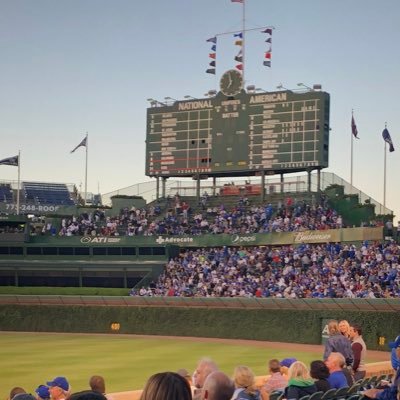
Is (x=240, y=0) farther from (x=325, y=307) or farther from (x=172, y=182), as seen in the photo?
(x=325, y=307)

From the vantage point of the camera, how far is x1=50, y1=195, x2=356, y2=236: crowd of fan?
1831 inches

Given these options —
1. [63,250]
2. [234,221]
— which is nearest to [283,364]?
[234,221]

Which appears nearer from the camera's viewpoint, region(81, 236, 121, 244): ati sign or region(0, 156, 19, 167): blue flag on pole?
region(81, 236, 121, 244): ati sign

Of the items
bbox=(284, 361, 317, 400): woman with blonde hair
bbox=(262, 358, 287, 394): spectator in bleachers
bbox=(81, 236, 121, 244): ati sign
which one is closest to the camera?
bbox=(284, 361, 317, 400): woman with blonde hair

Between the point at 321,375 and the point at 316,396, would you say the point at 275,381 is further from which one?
the point at 316,396

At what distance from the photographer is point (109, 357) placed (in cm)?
3019

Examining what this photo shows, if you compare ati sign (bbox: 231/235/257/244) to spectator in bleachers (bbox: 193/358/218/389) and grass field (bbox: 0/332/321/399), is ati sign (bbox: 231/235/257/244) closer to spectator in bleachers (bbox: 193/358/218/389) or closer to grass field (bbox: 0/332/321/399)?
grass field (bbox: 0/332/321/399)

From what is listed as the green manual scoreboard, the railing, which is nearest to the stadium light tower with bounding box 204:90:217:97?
the green manual scoreboard

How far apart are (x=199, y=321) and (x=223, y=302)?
1.69 meters

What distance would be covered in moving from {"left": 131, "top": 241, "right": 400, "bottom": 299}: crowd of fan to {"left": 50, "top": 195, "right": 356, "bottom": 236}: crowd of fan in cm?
166

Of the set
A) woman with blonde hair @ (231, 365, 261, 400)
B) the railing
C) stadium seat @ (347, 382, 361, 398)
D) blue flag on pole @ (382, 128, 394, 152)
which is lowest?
the railing

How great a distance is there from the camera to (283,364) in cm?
1090

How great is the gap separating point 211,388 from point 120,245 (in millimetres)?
46790

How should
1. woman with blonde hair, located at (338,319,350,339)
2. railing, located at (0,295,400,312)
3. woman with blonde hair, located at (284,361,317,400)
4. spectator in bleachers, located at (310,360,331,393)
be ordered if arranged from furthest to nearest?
railing, located at (0,295,400,312)
woman with blonde hair, located at (338,319,350,339)
spectator in bleachers, located at (310,360,331,393)
woman with blonde hair, located at (284,361,317,400)
